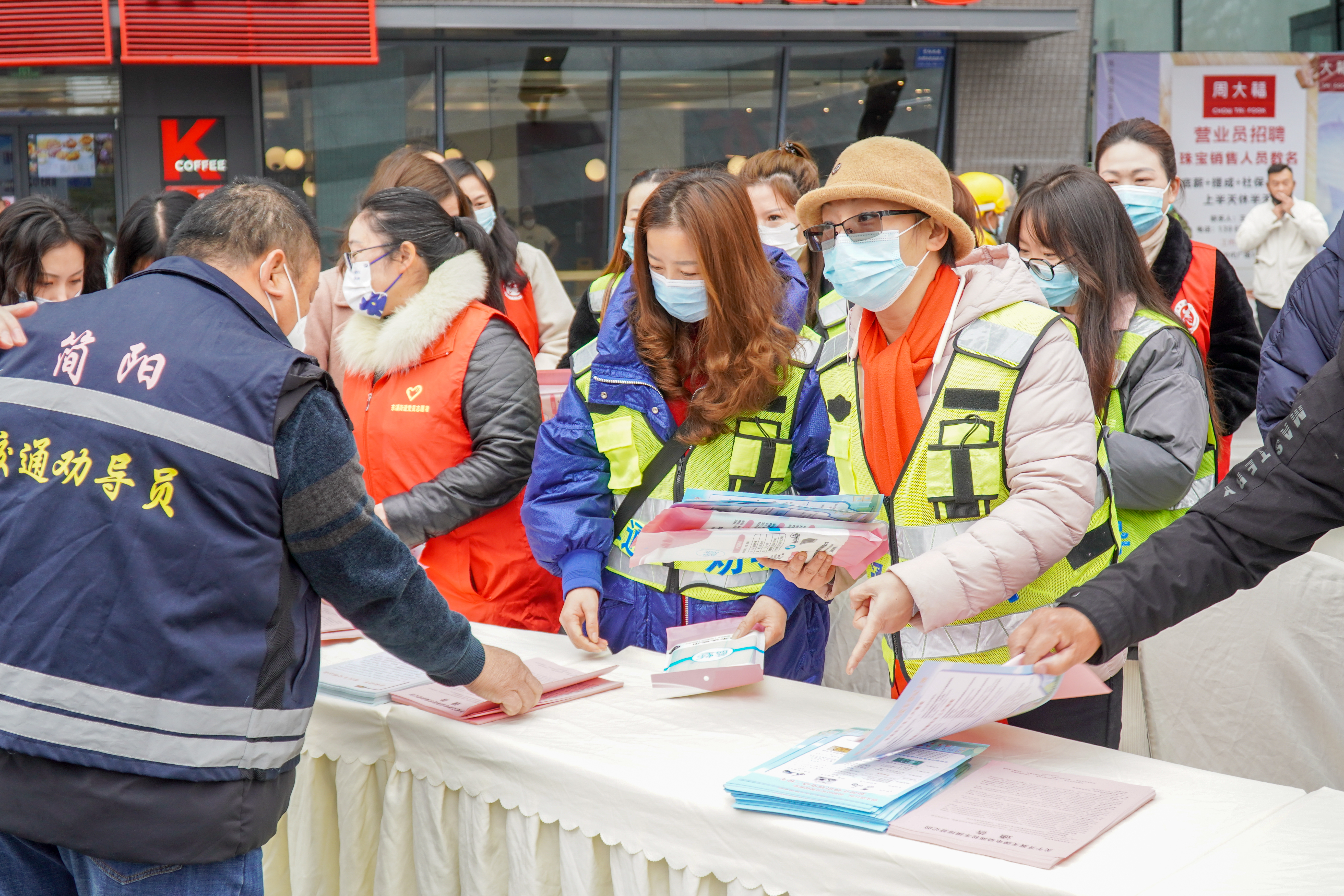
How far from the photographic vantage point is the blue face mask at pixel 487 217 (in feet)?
15.3

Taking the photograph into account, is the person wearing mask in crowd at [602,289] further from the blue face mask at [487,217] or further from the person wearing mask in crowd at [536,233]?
the person wearing mask in crowd at [536,233]

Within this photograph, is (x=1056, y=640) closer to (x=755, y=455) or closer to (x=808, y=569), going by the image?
(x=808, y=569)

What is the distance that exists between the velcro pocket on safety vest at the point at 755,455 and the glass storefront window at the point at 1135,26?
9.43m

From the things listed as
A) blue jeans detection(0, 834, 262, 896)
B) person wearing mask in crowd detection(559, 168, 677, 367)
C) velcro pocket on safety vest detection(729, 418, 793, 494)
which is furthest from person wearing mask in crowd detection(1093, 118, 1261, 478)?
→ blue jeans detection(0, 834, 262, 896)

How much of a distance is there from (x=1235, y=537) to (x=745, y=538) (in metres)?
0.77

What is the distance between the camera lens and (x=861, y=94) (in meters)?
10.0

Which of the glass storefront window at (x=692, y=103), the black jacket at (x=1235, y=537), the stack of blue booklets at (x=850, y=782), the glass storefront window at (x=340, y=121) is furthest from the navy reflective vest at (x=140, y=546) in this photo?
the glass storefront window at (x=692, y=103)

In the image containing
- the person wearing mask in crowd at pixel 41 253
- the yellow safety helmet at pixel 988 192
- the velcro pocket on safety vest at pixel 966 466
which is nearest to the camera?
the velcro pocket on safety vest at pixel 966 466

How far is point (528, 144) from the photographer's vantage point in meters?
9.79

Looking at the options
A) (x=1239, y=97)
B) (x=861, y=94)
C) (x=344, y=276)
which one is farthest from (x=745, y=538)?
(x=1239, y=97)

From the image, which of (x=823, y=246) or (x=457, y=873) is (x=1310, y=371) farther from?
(x=457, y=873)

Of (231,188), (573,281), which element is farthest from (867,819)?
(573,281)

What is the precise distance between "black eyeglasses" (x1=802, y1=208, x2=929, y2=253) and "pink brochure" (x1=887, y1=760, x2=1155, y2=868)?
985mm

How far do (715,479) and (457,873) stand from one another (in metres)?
0.95
